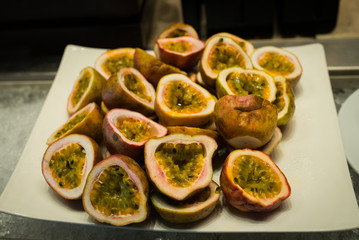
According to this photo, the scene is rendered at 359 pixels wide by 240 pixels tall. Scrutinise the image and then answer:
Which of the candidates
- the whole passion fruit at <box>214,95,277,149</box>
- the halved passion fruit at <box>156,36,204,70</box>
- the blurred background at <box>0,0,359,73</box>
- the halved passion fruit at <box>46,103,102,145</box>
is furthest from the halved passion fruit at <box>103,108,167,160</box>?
the blurred background at <box>0,0,359,73</box>

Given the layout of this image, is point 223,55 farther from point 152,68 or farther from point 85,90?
point 85,90

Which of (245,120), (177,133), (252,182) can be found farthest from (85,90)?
(252,182)

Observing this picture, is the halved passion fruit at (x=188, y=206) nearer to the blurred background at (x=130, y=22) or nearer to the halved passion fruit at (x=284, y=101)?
the halved passion fruit at (x=284, y=101)

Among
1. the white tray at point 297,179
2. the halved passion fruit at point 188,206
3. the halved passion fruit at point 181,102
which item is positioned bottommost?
the white tray at point 297,179

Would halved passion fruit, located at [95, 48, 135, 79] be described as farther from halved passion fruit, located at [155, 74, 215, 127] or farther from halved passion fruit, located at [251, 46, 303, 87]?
halved passion fruit, located at [251, 46, 303, 87]

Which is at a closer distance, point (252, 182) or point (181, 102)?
point (252, 182)

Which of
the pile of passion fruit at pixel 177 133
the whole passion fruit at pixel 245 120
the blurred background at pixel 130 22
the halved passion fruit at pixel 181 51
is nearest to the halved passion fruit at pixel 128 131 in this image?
the pile of passion fruit at pixel 177 133
